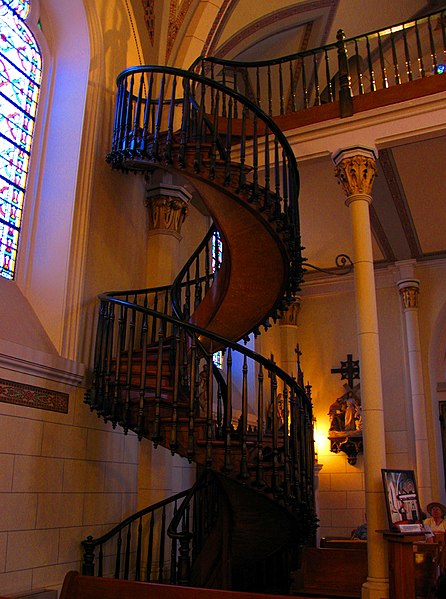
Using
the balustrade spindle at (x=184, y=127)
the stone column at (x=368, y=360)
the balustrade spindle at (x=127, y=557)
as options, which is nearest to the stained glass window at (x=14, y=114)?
the balustrade spindle at (x=184, y=127)

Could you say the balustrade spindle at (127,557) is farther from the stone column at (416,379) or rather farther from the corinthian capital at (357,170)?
the stone column at (416,379)

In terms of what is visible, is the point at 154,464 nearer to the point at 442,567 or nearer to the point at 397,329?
the point at 442,567

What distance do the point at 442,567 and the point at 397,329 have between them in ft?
16.4

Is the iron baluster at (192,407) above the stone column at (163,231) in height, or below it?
below

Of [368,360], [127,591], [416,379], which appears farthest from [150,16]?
[416,379]

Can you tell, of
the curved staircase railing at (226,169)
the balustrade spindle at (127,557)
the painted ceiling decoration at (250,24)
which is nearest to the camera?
the balustrade spindle at (127,557)

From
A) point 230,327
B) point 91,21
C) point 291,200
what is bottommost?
point 230,327

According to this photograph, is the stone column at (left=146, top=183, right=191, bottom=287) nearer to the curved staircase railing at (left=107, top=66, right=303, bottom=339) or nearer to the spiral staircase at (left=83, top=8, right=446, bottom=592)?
the spiral staircase at (left=83, top=8, right=446, bottom=592)

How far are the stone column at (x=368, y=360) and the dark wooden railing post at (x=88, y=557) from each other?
2.19m

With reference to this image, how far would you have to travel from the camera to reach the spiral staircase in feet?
14.8

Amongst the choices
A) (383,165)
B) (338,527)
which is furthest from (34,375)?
(338,527)

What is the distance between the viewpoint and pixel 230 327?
6.12 m

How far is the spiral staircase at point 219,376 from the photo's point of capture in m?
4.52

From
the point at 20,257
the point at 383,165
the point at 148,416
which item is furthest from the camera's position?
the point at 383,165
